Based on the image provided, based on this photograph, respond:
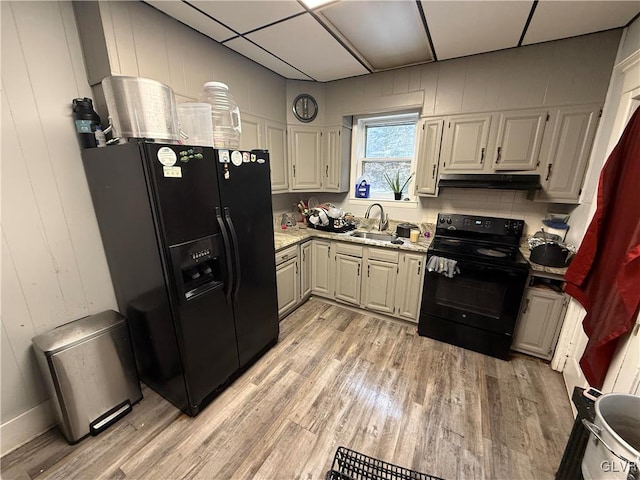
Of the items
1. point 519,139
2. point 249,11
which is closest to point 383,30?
point 249,11

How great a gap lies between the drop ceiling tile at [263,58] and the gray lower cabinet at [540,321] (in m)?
2.92

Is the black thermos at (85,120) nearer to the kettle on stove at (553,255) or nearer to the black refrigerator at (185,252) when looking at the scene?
the black refrigerator at (185,252)

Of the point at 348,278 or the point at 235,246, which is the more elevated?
the point at 235,246

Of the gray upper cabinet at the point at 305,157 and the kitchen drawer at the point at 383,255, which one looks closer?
the kitchen drawer at the point at 383,255

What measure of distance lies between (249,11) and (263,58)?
694mm

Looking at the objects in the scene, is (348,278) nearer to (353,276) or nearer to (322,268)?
A: (353,276)

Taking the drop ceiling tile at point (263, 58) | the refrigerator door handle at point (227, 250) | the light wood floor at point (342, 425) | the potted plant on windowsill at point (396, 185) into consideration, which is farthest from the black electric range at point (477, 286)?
the drop ceiling tile at point (263, 58)

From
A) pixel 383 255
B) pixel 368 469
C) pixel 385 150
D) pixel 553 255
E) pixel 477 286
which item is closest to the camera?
pixel 368 469

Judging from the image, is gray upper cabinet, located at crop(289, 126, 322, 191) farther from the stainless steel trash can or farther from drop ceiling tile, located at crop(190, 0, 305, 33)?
the stainless steel trash can

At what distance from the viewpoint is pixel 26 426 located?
153 centimetres

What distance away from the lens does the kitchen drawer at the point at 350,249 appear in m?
2.71

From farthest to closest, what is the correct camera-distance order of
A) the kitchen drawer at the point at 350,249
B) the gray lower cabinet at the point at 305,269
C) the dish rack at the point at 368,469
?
the gray lower cabinet at the point at 305,269, the kitchen drawer at the point at 350,249, the dish rack at the point at 368,469

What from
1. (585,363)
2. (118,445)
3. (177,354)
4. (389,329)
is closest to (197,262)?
(177,354)

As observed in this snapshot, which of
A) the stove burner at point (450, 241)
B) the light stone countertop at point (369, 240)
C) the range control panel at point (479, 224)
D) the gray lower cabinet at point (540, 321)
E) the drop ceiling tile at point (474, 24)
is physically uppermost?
the drop ceiling tile at point (474, 24)
